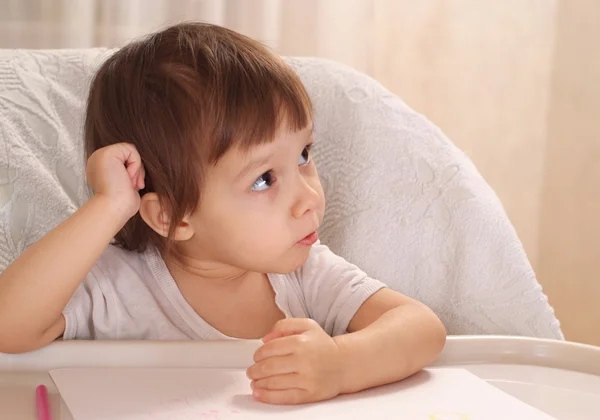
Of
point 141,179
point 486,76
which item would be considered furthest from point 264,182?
point 486,76

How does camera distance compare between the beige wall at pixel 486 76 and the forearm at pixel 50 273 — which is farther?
the beige wall at pixel 486 76

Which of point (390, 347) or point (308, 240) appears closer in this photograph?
point (390, 347)

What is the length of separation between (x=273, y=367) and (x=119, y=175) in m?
0.28

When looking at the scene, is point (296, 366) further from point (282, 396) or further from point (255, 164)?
point (255, 164)

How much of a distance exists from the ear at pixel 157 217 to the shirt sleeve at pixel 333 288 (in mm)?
170

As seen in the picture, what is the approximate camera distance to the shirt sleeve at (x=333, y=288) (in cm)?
96

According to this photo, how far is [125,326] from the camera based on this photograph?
94cm

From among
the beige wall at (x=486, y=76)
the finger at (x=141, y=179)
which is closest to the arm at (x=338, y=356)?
the finger at (x=141, y=179)

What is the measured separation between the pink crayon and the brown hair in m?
0.25

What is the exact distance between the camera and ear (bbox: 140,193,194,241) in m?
0.91

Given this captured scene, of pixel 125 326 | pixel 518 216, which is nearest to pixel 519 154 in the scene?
pixel 518 216

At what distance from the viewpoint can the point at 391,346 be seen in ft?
2.60

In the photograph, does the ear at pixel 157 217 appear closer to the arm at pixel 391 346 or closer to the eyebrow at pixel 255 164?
the eyebrow at pixel 255 164

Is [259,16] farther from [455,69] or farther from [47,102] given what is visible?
[47,102]
